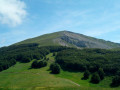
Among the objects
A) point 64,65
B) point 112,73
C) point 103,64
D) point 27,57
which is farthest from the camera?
point 27,57

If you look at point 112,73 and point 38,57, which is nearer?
point 112,73

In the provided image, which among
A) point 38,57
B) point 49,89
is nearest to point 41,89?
point 49,89

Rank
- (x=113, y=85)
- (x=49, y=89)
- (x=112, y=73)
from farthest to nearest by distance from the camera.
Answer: (x=112, y=73) < (x=113, y=85) < (x=49, y=89)

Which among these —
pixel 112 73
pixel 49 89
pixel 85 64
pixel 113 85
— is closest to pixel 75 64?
pixel 85 64

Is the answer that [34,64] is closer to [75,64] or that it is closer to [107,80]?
[75,64]

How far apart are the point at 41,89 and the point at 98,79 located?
51.8 metres

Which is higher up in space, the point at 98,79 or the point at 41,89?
the point at 41,89

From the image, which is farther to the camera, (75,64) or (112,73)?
(75,64)

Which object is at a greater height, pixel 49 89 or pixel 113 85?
pixel 49 89

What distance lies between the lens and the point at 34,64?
10362 centimetres

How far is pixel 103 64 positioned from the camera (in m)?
101

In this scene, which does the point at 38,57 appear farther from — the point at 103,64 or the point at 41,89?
the point at 41,89

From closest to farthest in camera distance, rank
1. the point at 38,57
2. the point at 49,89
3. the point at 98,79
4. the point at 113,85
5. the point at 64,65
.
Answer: the point at 49,89, the point at 113,85, the point at 98,79, the point at 64,65, the point at 38,57

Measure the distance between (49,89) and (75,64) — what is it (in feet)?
232
